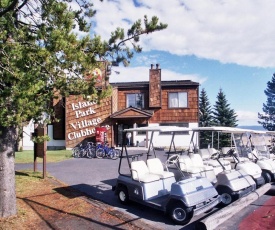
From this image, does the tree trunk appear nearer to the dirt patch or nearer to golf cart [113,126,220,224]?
the dirt patch

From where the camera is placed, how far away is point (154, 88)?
85.9 feet

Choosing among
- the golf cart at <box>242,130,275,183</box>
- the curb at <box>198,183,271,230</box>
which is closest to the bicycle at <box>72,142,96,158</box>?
the golf cart at <box>242,130,275,183</box>

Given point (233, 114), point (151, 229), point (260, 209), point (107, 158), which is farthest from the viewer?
point (233, 114)

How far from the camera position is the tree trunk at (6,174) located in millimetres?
6422

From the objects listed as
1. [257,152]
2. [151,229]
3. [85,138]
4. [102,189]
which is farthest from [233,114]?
[151,229]

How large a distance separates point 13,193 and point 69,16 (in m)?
4.30

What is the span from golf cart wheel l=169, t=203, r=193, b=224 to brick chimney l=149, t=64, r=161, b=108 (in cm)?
1995

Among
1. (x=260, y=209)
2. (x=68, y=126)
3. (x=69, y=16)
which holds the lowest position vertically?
(x=260, y=209)

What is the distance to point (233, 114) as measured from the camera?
120 ft

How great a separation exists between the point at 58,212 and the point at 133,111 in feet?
59.4

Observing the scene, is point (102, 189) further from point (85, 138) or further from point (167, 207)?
point (85, 138)

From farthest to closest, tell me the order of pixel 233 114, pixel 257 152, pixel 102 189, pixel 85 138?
pixel 233 114, pixel 85 138, pixel 257 152, pixel 102 189

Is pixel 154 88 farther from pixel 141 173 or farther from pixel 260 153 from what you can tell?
pixel 141 173

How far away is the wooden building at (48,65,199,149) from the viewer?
82.7 ft
